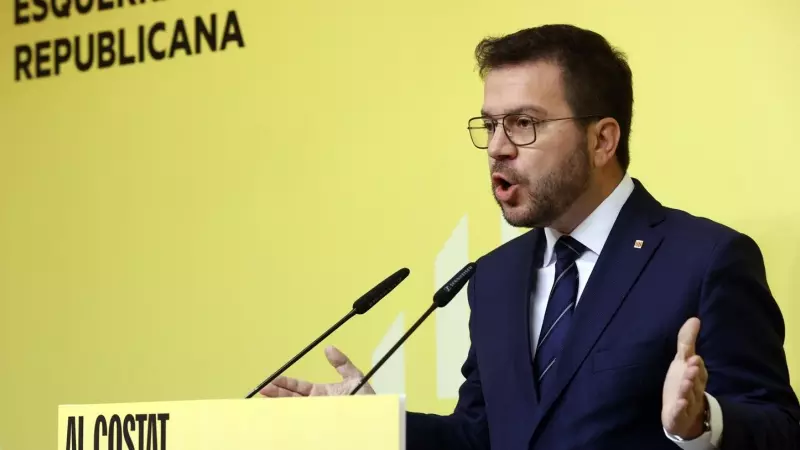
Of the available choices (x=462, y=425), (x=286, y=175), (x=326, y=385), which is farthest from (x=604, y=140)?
(x=286, y=175)

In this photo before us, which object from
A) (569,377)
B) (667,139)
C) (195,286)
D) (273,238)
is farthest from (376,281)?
(569,377)

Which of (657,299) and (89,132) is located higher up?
(89,132)

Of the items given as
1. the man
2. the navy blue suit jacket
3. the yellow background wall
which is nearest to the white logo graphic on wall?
the yellow background wall

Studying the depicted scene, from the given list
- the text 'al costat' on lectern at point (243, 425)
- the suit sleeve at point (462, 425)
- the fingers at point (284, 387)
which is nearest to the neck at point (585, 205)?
the suit sleeve at point (462, 425)

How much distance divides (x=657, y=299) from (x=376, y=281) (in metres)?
1.27

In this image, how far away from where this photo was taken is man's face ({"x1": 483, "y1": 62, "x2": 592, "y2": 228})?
8.05 ft

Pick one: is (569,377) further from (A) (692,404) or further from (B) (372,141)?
(B) (372,141)

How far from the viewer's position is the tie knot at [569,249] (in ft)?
8.11

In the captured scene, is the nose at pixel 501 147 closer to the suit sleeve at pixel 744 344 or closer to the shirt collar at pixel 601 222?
the shirt collar at pixel 601 222

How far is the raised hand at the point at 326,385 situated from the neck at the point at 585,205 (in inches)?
22.7

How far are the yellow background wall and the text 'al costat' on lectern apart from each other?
4.78 feet

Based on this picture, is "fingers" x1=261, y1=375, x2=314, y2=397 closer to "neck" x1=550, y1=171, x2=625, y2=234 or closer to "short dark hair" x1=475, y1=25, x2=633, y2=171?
"neck" x1=550, y1=171, x2=625, y2=234

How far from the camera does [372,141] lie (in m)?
3.44

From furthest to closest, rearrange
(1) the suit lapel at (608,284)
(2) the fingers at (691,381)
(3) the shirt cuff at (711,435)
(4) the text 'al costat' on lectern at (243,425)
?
(1) the suit lapel at (608,284) → (3) the shirt cuff at (711,435) → (2) the fingers at (691,381) → (4) the text 'al costat' on lectern at (243,425)
